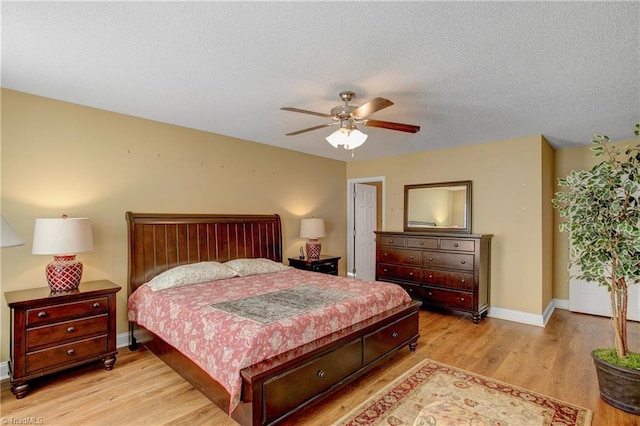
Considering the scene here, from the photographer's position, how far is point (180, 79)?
2.66 m

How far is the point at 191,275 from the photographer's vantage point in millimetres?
3426

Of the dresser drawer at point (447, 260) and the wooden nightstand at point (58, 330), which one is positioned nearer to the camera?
the wooden nightstand at point (58, 330)

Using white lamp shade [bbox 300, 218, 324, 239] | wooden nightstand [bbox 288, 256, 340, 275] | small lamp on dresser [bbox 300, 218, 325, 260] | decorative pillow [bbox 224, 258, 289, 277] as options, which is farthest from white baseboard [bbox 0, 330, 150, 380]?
white lamp shade [bbox 300, 218, 324, 239]

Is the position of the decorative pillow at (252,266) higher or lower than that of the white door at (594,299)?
higher

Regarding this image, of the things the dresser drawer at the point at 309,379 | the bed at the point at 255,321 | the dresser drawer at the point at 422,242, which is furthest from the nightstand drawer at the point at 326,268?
the dresser drawer at the point at 309,379

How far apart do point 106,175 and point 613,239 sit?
179 inches

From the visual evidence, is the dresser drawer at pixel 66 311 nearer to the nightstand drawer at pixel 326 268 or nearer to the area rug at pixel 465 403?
the area rug at pixel 465 403

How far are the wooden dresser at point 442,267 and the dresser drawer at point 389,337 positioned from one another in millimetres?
1405

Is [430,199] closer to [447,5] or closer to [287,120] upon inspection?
[287,120]

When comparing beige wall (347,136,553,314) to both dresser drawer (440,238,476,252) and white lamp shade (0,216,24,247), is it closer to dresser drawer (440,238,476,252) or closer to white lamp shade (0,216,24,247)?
dresser drawer (440,238,476,252)

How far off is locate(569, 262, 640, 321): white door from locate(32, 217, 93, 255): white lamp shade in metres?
6.20

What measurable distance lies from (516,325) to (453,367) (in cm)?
184

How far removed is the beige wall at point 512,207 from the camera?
4.37 m

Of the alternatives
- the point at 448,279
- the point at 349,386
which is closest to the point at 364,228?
the point at 448,279
